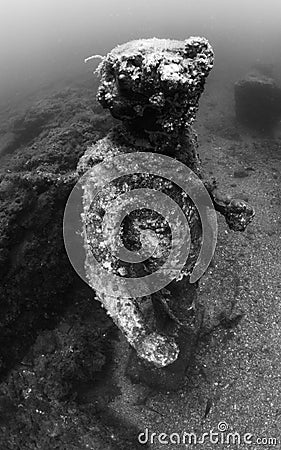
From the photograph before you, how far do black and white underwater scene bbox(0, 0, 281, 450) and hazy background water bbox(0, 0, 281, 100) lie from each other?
681 cm

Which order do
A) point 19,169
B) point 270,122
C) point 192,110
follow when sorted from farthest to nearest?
1. point 270,122
2. point 19,169
3. point 192,110

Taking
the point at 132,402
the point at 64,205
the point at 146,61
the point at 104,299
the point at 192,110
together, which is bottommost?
the point at 132,402

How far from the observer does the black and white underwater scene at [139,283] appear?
3783 millimetres

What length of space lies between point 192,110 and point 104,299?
1.94 metres

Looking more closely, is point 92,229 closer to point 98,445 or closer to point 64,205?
point 64,205

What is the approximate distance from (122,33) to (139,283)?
13243mm

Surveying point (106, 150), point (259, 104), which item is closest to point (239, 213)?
point (106, 150)

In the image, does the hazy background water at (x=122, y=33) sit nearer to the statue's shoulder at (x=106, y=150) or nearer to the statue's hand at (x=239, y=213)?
the statue's shoulder at (x=106, y=150)

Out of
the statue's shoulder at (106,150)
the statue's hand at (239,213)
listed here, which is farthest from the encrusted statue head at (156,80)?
the statue's hand at (239,213)

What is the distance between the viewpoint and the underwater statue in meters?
3.31

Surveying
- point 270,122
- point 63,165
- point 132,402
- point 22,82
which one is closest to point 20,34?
point 22,82

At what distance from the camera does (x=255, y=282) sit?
5.50 m

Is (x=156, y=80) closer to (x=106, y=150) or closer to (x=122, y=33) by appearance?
(x=106, y=150)

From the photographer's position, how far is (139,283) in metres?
3.92
